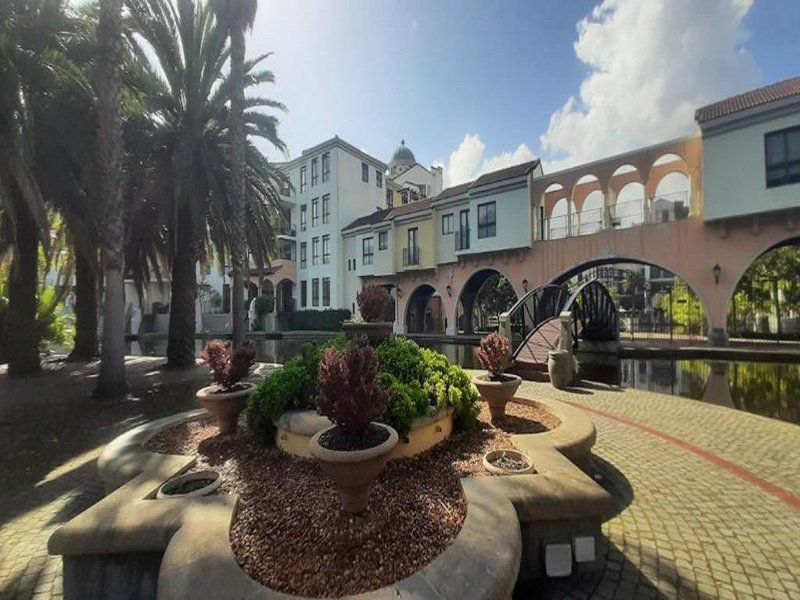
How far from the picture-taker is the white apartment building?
37.6 metres

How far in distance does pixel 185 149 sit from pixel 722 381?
20040 mm

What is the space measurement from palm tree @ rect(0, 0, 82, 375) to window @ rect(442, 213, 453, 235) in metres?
22.6

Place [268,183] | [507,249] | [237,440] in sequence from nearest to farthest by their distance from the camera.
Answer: [237,440] → [268,183] → [507,249]

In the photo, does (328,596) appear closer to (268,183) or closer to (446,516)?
(446,516)

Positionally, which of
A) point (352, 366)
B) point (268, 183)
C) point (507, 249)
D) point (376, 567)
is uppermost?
point (268, 183)

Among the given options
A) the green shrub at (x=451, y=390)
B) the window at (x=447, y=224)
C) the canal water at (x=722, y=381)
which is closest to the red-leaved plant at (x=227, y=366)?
the green shrub at (x=451, y=390)

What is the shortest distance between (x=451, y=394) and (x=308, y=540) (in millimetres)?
2860

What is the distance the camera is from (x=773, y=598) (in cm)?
328

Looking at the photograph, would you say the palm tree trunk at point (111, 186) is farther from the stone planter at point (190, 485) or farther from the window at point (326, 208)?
the window at point (326, 208)

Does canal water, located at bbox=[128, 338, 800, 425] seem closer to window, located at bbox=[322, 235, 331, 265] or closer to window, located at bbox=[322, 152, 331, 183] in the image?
window, located at bbox=[322, 235, 331, 265]

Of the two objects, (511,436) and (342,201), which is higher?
(342,201)

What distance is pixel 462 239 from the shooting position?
2806 cm

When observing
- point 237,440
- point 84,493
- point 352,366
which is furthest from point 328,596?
point 84,493

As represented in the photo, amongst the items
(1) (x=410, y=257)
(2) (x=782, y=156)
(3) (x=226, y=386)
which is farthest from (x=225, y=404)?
(1) (x=410, y=257)
